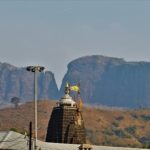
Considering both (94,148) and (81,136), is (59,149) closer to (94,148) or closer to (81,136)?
(94,148)

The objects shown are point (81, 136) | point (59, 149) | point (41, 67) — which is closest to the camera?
point (41, 67)

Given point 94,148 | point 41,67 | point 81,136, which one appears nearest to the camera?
point 41,67

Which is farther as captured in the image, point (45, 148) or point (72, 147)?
point (72, 147)

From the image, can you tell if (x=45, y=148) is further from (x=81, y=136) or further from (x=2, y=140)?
(x=81, y=136)

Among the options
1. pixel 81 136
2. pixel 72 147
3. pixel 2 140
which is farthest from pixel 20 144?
pixel 81 136

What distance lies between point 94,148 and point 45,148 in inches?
788

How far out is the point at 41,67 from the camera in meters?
113

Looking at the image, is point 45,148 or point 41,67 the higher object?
point 41,67

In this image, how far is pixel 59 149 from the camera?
14200 cm

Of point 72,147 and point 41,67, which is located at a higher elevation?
point 41,67

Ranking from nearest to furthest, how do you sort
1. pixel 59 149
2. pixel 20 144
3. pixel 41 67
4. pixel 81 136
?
pixel 41 67 < pixel 20 144 < pixel 59 149 < pixel 81 136

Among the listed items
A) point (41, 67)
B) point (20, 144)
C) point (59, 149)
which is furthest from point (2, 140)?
point (41, 67)

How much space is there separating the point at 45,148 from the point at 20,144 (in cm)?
646

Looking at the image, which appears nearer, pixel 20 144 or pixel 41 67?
pixel 41 67
